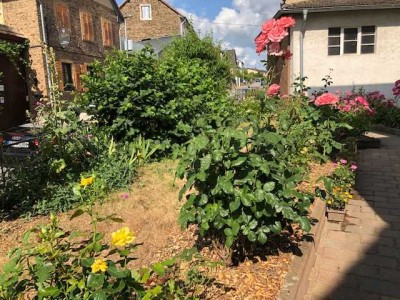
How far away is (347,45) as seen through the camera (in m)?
15.0

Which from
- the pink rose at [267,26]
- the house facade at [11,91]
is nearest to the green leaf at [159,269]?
the pink rose at [267,26]

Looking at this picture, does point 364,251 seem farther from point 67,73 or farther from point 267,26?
point 67,73

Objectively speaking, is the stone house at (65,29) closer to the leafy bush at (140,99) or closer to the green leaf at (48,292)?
the leafy bush at (140,99)

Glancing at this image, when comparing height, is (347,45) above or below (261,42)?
above

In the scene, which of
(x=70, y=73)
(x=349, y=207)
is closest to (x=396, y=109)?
(x=349, y=207)

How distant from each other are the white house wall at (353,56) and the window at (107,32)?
14.1 m

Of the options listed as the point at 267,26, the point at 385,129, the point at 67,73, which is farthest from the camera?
the point at 67,73

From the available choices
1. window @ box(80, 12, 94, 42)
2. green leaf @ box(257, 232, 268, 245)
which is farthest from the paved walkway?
window @ box(80, 12, 94, 42)

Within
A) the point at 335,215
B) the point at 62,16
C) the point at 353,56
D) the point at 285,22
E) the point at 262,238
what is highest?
the point at 62,16

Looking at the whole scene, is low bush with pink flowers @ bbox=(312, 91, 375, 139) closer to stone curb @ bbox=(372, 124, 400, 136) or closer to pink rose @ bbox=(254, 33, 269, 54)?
stone curb @ bbox=(372, 124, 400, 136)

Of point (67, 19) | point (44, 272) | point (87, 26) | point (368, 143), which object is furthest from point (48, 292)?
point (87, 26)

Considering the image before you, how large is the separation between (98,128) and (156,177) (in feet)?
4.79

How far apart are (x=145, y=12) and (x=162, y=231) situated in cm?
3618

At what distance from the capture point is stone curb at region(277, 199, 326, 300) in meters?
2.44
